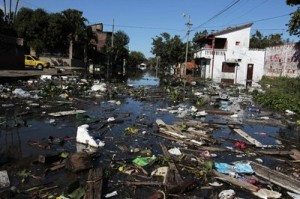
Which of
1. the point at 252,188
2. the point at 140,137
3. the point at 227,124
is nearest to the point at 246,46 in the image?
the point at 227,124

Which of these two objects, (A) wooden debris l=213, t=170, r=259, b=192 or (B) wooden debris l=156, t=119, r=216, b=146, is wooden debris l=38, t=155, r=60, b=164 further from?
(B) wooden debris l=156, t=119, r=216, b=146

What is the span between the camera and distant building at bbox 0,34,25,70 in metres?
32.0

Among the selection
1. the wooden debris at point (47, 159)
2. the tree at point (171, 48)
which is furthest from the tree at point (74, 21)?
the wooden debris at point (47, 159)

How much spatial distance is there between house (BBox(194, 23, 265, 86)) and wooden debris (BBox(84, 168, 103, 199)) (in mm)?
45592

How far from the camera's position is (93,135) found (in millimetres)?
10000

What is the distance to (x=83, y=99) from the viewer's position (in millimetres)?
18047

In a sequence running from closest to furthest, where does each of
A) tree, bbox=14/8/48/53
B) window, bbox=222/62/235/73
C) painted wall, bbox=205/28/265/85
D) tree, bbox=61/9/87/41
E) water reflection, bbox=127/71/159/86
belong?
water reflection, bbox=127/71/159/86
painted wall, bbox=205/28/265/85
window, bbox=222/62/235/73
tree, bbox=14/8/48/53
tree, bbox=61/9/87/41

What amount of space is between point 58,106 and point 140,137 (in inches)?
249

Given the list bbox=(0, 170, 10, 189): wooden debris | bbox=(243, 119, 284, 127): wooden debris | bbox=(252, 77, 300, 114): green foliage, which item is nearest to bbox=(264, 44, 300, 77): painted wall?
bbox=(252, 77, 300, 114): green foliage

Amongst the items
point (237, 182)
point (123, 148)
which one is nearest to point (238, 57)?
point (123, 148)

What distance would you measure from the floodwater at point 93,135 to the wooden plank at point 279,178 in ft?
3.03

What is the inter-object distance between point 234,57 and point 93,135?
144 feet

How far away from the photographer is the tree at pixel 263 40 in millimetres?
76125

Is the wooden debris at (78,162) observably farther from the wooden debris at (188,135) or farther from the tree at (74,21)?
the tree at (74,21)
